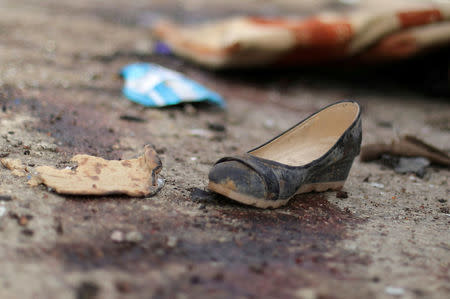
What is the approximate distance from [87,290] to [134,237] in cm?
29

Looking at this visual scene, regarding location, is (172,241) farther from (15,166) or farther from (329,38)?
(329,38)

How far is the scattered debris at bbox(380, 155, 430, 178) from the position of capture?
8.18 feet

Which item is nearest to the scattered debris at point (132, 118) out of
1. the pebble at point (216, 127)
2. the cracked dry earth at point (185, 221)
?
the cracked dry earth at point (185, 221)

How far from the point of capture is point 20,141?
2.12m

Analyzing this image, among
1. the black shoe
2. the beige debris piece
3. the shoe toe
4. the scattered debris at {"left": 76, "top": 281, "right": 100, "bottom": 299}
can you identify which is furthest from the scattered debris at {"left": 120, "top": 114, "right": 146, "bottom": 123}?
the scattered debris at {"left": 76, "top": 281, "right": 100, "bottom": 299}

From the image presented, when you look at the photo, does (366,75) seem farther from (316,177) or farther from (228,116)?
(316,177)

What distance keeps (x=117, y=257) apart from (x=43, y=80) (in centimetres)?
235

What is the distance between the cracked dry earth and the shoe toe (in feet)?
0.34

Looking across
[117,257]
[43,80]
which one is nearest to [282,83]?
[43,80]

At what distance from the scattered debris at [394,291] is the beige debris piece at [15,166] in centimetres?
143

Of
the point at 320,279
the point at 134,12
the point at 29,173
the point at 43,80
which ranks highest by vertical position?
the point at 134,12

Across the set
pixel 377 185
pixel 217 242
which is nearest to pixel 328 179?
pixel 377 185

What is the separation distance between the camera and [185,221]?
5.26 ft

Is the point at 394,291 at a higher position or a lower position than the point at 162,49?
lower
